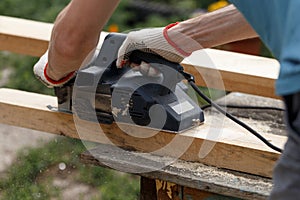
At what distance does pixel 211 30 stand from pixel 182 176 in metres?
0.52

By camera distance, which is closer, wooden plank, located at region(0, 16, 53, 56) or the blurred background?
wooden plank, located at region(0, 16, 53, 56)

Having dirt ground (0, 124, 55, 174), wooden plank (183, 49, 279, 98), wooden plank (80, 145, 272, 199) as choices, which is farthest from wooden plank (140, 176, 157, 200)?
dirt ground (0, 124, 55, 174)

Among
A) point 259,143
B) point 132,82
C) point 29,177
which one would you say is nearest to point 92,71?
point 132,82

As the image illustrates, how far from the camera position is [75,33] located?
2070 millimetres

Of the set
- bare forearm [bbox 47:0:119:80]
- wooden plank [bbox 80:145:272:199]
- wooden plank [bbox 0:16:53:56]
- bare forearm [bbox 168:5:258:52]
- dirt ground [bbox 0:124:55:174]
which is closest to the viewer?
bare forearm [bbox 47:0:119:80]

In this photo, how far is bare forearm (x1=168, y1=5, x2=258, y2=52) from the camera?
2344 millimetres

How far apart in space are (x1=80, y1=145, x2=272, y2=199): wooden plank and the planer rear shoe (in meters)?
0.14

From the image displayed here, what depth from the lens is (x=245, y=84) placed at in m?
2.94

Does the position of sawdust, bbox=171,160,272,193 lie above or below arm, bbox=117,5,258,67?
below

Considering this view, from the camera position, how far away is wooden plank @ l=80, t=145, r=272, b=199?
222 centimetres

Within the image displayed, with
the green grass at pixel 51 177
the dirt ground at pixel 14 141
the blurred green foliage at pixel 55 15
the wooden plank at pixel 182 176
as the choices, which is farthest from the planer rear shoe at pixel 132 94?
the blurred green foliage at pixel 55 15

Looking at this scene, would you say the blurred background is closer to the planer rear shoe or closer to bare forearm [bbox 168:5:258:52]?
the planer rear shoe

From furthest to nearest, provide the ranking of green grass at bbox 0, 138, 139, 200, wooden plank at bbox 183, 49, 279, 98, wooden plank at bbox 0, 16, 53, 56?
green grass at bbox 0, 138, 139, 200 < wooden plank at bbox 0, 16, 53, 56 < wooden plank at bbox 183, 49, 279, 98

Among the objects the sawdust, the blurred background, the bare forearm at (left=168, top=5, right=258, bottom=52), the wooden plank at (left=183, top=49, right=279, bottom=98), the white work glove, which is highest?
the bare forearm at (left=168, top=5, right=258, bottom=52)
